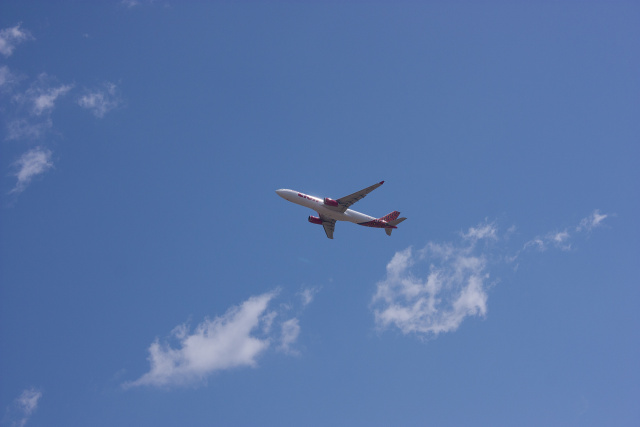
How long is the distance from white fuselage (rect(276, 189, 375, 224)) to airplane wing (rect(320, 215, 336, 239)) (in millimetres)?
7208

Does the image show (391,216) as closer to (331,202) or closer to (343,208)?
(343,208)

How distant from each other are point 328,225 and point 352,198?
1490cm

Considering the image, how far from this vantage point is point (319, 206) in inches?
5812

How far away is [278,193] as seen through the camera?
147625 mm

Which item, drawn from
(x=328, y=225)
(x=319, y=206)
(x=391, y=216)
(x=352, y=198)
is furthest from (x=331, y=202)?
(x=391, y=216)

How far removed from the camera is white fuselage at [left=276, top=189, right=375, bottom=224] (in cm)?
14725

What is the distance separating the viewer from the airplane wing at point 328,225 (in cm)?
15735

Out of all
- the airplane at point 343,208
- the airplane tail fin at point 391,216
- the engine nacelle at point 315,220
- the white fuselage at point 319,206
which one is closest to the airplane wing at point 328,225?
the engine nacelle at point 315,220

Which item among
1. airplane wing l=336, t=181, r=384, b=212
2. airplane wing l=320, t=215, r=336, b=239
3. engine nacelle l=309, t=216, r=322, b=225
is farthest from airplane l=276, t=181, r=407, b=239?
engine nacelle l=309, t=216, r=322, b=225

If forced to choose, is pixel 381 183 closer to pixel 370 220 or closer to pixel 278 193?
pixel 370 220

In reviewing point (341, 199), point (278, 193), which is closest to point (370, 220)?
point (341, 199)

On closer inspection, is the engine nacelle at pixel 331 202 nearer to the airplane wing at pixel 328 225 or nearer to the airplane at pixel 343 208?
the airplane at pixel 343 208

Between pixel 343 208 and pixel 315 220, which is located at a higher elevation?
pixel 315 220

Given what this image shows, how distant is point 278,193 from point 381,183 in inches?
901
